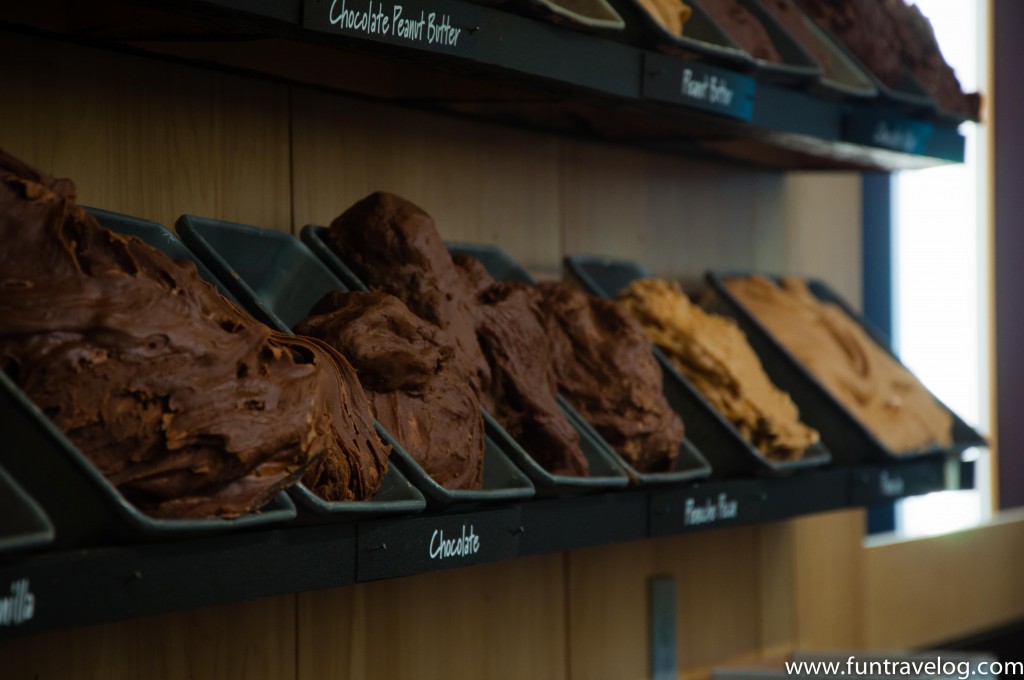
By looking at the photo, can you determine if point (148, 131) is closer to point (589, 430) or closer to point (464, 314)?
point (464, 314)

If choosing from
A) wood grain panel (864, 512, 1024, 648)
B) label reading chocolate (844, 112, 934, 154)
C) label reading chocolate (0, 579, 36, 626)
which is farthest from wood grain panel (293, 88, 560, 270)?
wood grain panel (864, 512, 1024, 648)

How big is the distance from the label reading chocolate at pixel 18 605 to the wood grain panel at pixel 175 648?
0.51m

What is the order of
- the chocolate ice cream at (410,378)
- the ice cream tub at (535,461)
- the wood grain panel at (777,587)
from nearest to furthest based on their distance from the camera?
the chocolate ice cream at (410,378)
the ice cream tub at (535,461)
the wood grain panel at (777,587)

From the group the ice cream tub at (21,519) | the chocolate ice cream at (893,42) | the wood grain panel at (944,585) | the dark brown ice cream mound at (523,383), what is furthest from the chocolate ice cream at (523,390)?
the wood grain panel at (944,585)

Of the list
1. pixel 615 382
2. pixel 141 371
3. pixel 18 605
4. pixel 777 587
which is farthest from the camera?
pixel 777 587

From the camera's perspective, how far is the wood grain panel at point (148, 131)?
1.63 m

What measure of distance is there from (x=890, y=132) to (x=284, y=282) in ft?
4.32

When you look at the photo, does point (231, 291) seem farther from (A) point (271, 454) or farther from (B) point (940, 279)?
(B) point (940, 279)

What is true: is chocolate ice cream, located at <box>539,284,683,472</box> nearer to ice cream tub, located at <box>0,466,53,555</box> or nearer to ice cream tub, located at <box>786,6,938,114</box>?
ice cream tub, located at <box>786,6,938,114</box>

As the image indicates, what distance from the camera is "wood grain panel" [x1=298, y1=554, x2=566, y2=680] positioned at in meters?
1.99

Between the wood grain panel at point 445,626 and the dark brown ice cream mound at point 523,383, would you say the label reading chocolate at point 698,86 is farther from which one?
the wood grain panel at point 445,626

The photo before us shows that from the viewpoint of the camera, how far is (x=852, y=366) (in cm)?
268

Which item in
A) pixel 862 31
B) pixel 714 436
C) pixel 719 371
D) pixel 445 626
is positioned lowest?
pixel 445 626

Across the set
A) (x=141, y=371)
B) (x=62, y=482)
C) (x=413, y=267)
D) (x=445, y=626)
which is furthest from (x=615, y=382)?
(x=62, y=482)
